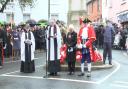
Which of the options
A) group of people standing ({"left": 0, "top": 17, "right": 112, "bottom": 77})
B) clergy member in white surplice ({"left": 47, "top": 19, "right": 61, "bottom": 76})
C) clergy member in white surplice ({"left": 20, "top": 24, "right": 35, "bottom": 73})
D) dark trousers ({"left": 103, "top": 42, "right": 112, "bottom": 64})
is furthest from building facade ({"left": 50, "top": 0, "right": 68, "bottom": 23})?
clergy member in white surplice ({"left": 47, "top": 19, "right": 61, "bottom": 76})

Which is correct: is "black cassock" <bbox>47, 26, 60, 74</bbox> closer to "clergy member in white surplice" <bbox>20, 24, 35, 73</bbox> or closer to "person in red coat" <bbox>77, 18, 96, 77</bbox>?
"person in red coat" <bbox>77, 18, 96, 77</bbox>

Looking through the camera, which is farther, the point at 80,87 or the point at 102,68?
the point at 102,68

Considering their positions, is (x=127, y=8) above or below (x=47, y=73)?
above

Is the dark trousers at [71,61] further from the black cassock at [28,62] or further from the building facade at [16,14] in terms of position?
the building facade at [16,14]

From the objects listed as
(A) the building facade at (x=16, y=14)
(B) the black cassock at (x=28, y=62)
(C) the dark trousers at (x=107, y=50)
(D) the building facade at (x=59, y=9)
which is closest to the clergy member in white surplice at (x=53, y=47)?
(B) the black cassock at (x=28, y=62)

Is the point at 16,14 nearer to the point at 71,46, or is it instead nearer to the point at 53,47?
the point at 53,47

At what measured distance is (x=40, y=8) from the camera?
53938 millimetres

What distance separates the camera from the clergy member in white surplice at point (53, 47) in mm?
17266

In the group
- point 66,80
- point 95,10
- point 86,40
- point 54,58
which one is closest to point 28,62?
point 54,58

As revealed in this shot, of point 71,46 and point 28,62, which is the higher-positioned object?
point 71,46

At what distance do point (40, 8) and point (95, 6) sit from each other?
21034 millimetres

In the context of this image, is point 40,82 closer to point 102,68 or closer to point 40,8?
point 102,68

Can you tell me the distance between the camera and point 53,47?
17.5m

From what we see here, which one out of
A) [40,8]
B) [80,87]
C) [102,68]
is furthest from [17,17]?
[80,87]
